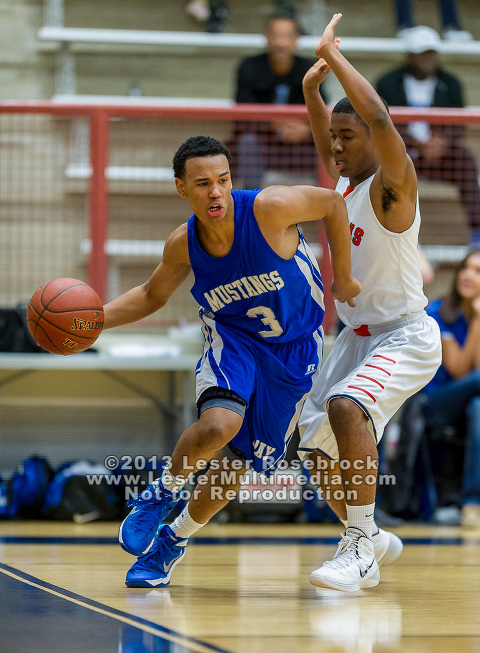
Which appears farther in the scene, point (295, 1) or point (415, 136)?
point (295, 1)

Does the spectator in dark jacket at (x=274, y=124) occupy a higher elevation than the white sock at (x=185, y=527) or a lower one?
higher

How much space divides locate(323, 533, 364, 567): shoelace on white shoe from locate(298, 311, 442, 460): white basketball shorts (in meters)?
0.41

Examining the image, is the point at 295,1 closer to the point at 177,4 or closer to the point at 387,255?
the point at 177,4

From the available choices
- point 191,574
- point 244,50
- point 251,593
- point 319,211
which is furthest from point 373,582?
point 244,50

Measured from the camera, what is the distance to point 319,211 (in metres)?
3.90

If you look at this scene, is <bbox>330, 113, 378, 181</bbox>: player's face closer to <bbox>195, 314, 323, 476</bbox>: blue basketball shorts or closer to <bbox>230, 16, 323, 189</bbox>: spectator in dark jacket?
<bbox>195, 314, 323, 476</bbox>: blue basketball shorts

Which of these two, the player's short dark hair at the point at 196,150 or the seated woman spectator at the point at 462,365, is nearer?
the player's short dark hair at the point at 196,150

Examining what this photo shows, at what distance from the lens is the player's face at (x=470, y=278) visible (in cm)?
706

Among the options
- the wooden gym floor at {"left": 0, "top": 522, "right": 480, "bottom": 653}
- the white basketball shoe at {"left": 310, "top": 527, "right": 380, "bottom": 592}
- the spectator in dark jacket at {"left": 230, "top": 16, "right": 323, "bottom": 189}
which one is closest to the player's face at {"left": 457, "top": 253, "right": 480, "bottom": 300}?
the spectator in dark jacket at {"left": 230, "top": 16, "right": 323, "bottom": 189}

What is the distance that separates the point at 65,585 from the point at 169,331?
397 cm

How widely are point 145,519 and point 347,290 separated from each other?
1.14m

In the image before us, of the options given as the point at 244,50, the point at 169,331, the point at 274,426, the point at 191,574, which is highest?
the point at 244,50

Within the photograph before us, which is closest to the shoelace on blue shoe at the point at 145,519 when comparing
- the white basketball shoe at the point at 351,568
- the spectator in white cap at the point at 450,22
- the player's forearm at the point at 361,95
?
the white basketball shoe at the point at 351,568

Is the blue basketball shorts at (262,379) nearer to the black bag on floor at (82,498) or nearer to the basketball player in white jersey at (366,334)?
the basketball player in white jersey at (366,334)
